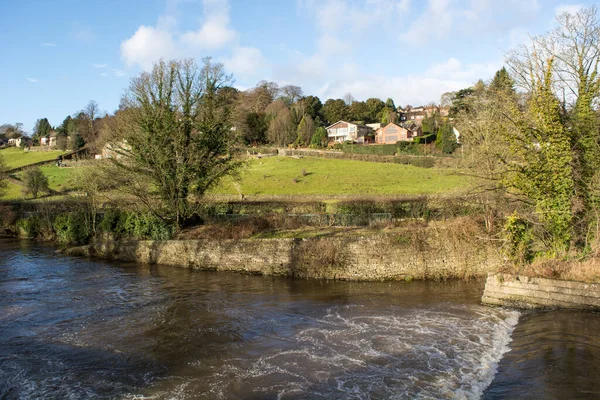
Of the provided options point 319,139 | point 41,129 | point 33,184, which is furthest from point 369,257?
point 41,129

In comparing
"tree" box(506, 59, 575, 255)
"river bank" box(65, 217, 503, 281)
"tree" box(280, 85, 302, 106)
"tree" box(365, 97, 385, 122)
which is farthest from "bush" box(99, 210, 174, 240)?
"tree" box(280, 85, 302, 106)

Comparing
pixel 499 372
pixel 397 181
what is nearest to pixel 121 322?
pixel 499 372

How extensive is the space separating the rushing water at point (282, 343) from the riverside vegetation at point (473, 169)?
3.66 meters

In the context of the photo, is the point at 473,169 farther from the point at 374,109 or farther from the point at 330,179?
the point at 374,109

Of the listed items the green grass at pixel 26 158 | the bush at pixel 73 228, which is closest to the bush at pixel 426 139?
the bush at pixel 73 228

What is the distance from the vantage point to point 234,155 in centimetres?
2842

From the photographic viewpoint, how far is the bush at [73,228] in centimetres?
2959

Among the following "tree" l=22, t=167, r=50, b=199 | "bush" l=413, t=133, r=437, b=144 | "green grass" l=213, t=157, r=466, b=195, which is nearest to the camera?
"green grass" l=213, t=157, r=466, b=195

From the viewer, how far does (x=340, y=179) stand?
1981 inches

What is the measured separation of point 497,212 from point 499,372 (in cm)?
1228

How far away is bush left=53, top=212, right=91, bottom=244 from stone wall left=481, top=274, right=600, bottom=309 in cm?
2543

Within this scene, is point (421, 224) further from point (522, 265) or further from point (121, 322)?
point (121, 322)

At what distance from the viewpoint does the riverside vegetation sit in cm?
1702

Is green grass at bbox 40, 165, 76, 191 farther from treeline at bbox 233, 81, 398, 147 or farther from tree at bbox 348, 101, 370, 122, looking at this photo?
tree at bbox 348, 101, 370, 122
